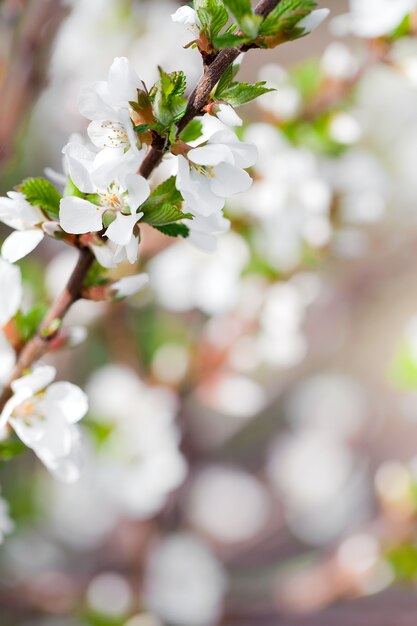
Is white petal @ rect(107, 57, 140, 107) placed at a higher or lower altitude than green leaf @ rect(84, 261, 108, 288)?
higher

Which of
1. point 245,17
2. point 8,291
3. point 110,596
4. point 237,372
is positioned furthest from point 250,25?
point 110,596

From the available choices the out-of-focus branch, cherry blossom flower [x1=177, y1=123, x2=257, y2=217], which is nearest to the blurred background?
the out-of-focus branch

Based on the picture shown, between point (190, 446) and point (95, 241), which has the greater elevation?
point (95, 241)

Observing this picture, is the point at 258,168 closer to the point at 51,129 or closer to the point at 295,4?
the point at 295,4

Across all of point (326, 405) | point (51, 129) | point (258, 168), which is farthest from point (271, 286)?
point (326, 405)

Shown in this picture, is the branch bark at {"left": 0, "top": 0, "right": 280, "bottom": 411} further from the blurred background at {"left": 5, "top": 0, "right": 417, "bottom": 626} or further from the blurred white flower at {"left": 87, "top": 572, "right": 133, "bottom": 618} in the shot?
the blurred white flower at {"left": 87, "top": 572, "right": 133, "bottom": 618}
